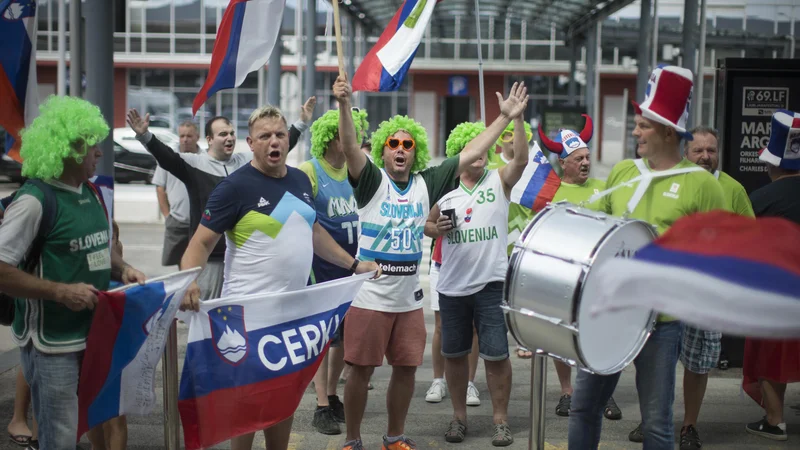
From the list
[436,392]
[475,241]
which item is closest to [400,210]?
[475,241]

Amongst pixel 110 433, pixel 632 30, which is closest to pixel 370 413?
pixel 110 433

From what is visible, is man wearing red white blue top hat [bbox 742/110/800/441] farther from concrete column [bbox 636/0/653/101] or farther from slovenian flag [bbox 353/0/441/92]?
concrete column [bbox 636/0/653/101]

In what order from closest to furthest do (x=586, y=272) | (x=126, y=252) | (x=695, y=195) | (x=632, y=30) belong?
(x=586, y=272) → (x=695, y=195) → (x=126, y=252) → (x=632, y=30)

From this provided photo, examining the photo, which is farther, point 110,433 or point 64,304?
point 110,433

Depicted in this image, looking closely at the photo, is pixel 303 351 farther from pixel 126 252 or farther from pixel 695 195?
pixel 126 252

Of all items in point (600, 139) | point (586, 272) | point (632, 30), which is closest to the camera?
point (586, 272)

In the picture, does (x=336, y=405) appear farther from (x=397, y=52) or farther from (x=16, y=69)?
(x=16, y=69)

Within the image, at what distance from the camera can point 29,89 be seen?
18.9ft

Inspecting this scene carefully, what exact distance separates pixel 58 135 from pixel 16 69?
1714 millimetres

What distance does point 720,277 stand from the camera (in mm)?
3121

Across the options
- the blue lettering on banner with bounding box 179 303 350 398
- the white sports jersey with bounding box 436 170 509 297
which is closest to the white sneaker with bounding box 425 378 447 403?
the white sports jersey with bounding box 436 170 509 297

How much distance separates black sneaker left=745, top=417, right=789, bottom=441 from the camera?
6.25 m

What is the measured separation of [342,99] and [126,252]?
10.4 metres

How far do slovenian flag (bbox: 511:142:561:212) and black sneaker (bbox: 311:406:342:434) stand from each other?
210 centimetres
